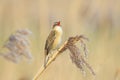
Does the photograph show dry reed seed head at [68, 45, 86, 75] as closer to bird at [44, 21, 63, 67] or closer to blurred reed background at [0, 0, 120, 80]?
bird at [44, 21, 63, 67]

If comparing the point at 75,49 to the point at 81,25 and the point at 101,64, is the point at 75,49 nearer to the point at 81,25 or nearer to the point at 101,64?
the point at 101,64

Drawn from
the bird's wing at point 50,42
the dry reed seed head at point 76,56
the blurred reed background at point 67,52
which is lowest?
the blurred reed background at point 67,52

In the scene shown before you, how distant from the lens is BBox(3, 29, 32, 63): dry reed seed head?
1498mm

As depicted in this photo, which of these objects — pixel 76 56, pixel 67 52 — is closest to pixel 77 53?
pixel 76 56

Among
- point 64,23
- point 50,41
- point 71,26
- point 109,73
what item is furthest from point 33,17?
point 50,41

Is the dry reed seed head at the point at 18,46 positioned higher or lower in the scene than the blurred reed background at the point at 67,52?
higher

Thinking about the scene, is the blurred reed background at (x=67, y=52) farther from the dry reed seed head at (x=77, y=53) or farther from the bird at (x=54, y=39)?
the dry reed seed head at (x=77, y=53)

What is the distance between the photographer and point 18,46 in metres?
1.52

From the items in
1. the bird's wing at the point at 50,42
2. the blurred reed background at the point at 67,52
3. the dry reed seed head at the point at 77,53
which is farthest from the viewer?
the blurred reed background at the point at 67,52

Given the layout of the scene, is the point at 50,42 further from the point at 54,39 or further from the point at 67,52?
the point at 67,52

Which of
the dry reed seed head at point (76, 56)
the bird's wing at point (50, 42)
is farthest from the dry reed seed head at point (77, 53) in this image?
the bird's wing at point (50, 42)

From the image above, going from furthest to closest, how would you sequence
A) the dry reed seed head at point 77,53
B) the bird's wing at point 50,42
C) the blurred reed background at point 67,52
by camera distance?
the blurred reed background at point 67,52 → the bird's wing at point 50,42 → the dry reed seed head at point 77,53

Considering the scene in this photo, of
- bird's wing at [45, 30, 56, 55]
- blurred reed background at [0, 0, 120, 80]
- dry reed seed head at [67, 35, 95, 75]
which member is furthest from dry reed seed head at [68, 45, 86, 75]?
blurred reed background at [0, 0, 120, 80]

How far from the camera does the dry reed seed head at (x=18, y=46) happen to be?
4.92 ft
